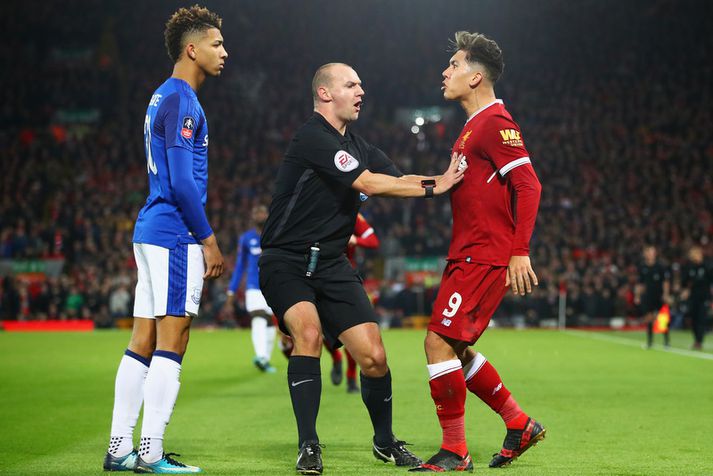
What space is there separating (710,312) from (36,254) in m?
20.6

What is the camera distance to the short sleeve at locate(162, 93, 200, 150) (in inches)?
225

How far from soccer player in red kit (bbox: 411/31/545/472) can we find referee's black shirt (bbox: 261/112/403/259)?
2.42 feet

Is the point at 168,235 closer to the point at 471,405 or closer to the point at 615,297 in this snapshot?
the point at 471,405

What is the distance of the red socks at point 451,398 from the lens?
5902 mm

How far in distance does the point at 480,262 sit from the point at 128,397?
2.34 meters

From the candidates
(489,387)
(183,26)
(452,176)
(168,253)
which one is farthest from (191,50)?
(489,387)

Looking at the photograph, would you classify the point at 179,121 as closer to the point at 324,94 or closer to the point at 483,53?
the point at 324,94

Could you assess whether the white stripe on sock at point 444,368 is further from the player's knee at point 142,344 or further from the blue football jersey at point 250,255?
the blue football jersey at point 250,255

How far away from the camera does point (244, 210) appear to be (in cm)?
3225

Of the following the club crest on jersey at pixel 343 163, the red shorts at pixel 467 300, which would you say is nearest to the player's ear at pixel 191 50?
the club crest on jersey at pixel 343 163

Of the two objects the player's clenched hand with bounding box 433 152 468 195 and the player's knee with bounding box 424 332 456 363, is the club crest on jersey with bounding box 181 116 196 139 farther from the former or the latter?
the player's knee with bounding box 424 332 456 363

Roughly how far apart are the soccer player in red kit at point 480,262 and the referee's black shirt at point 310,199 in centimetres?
74

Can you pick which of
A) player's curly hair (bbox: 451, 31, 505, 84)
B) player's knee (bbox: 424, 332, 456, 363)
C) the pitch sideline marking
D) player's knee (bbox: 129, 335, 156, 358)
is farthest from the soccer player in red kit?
the pitch sideline marking

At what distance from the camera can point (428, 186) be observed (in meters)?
6.04
